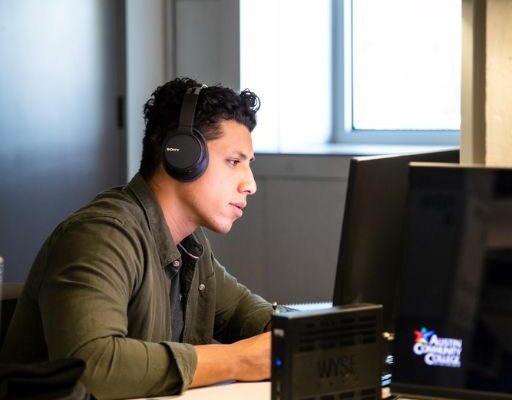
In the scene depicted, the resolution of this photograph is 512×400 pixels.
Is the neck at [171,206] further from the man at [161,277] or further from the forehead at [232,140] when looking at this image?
the forehead at [232,140]

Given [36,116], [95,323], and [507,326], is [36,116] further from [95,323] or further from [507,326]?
[507,326]

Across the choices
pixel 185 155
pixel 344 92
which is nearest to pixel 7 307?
pixel 185 155

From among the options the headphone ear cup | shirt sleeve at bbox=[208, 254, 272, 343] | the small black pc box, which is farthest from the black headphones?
the small black pc box

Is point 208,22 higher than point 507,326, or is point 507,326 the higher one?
point 208,22

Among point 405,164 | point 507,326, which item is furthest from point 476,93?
point 507,326

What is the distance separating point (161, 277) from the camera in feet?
6.37

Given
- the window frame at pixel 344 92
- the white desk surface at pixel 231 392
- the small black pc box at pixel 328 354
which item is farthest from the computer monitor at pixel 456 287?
the window frame at pixel 344 92

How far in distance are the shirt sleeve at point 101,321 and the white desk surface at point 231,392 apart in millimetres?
25

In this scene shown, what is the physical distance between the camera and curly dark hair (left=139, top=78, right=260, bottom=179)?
201cm

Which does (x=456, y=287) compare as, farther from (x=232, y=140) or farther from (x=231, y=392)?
(x=232, y=140)

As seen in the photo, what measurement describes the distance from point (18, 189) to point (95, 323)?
1.94 m

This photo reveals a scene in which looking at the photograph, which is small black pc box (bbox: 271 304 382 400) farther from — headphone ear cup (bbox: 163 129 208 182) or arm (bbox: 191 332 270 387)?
headphone ear cup (bbox: 163 129 208 182)

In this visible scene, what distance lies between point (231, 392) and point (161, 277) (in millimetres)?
288

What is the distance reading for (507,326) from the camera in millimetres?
1343
